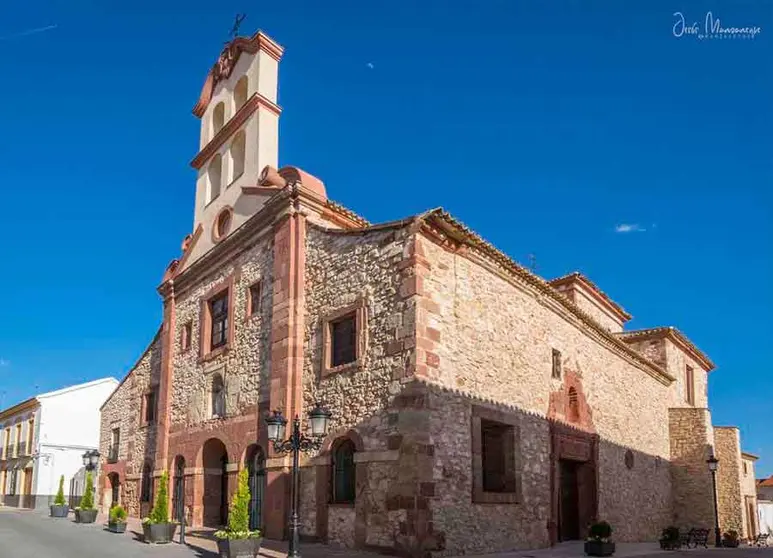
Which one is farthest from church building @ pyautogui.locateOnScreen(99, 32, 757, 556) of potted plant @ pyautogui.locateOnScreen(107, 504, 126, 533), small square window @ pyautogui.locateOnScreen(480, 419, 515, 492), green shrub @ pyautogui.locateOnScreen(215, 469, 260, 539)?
green shrub @ pyautogui.locateOnScreen(215, 469, 260, 539)

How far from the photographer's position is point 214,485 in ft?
63.7

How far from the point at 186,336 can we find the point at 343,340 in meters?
Answer: 9.01

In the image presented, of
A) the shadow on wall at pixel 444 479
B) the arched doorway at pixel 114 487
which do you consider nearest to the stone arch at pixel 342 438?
the shadow on wall at pixel 444 479

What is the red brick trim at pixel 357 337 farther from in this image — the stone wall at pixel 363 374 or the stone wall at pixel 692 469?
the stone wall at pixel 692 469

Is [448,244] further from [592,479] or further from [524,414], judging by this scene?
[592,479]

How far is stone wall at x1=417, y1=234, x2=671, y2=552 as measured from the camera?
1384 cm

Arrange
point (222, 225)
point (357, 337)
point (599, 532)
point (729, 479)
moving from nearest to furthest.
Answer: point (357, 337)
point (599, 532)
point (222, 225)
point (729, 479)

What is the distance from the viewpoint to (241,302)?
1870 centimetres

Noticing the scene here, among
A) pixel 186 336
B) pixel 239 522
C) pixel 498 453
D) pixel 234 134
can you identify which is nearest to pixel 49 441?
pixel 186 336

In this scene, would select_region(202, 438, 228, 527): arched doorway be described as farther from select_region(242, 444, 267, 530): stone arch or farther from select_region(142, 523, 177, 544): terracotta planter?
select_region(142, 523, 177, 544): terracotta planter

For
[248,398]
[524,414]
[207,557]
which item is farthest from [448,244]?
[207,557]

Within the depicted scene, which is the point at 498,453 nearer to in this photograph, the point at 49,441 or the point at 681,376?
the point at 681,376

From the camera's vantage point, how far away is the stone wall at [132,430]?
76.8 ft

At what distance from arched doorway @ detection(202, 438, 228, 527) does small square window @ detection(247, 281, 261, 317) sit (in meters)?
3.89
